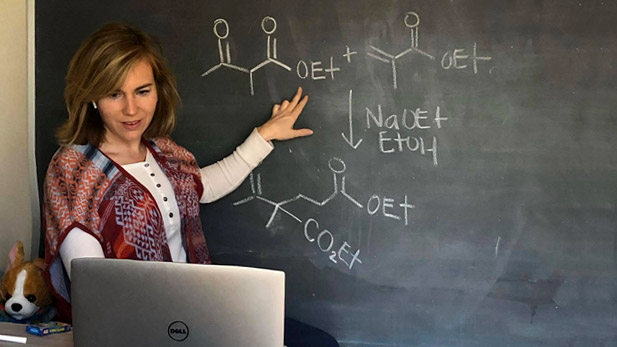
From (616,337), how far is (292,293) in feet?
3.71

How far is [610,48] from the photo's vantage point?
235cm

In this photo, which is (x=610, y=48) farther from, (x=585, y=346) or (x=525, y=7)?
(x=585, y=346)

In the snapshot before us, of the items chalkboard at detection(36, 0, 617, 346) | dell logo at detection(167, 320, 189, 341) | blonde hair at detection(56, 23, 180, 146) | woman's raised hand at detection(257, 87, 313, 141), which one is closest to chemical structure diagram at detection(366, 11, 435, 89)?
chalkboard at detection(36, 0, 617, 346)

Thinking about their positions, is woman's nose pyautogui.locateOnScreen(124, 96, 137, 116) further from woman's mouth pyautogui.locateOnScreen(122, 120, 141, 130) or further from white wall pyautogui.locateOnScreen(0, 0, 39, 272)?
white wall pyautogui.locateOnScreen(0, 0, 39, 272)

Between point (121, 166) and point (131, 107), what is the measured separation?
0.67ft

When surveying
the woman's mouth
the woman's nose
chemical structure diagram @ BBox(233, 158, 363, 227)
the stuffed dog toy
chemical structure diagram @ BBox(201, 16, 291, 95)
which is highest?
chemical structure diagram @ BBox(201, 16, 291, 95)

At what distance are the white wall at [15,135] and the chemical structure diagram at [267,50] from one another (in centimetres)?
73

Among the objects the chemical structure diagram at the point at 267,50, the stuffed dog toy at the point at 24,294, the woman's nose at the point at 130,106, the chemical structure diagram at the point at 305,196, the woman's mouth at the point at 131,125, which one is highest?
the chemical structure diagram at the point at 267,50

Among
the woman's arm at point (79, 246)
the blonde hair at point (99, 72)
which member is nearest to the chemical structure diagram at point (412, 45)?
the blonde hair at point (99, 72)

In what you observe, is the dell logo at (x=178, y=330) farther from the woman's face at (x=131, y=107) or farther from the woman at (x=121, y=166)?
the woman's face at (x=131, y=107)

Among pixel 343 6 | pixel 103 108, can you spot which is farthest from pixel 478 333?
pixel 103 108

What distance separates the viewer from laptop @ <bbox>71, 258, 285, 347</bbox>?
1452 millimetres

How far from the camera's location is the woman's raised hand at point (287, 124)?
254 centimetres

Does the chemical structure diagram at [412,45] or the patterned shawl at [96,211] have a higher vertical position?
the chemical structure diagram at [412,45]
